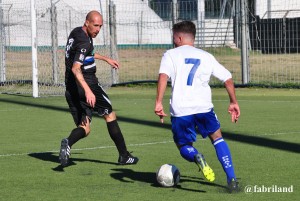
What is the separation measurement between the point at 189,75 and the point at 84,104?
246 centimetres

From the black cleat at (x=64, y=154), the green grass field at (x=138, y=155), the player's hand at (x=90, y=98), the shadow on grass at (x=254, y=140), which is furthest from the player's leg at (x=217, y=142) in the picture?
the shadow on grass at (x=254, y=140)

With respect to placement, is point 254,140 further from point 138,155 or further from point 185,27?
point 185,27

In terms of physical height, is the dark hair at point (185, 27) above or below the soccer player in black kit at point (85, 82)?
above

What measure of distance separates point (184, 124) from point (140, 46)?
27534mm

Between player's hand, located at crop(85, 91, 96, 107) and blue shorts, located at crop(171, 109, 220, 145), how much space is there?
1.50 m

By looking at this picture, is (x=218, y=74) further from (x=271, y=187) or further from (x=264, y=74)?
(x=264, y=74)

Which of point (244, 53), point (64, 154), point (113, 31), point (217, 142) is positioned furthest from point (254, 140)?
point (113, 31)

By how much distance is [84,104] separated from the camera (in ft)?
34.2

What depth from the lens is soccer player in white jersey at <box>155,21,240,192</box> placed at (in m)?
8.29

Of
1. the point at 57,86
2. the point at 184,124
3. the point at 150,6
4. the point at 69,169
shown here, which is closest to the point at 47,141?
the point at 69,169

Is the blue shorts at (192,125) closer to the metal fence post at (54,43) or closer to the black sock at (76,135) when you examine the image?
the black sock at (76,135)

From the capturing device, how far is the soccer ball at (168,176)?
28.4ft

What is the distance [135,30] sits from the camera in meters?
36.3

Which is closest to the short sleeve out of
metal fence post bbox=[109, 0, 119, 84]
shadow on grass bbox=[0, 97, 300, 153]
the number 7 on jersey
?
the number 7 on jersey
